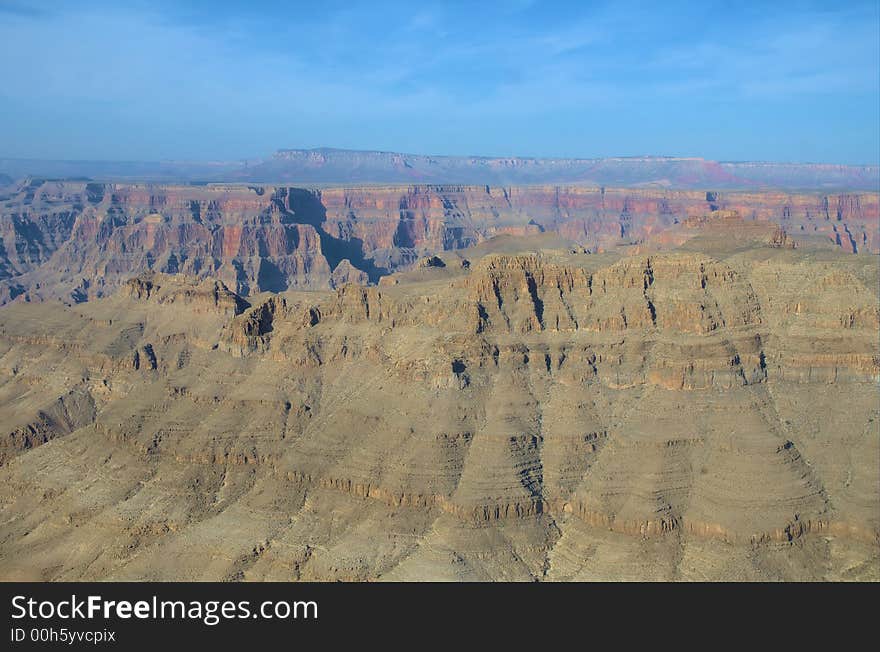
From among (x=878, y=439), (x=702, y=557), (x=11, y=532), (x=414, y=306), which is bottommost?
(x=11, y=532)

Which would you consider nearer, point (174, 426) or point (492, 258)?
point (174, 426)

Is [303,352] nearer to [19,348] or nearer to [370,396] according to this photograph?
[370,396]

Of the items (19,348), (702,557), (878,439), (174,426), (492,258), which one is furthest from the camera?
(19,348)

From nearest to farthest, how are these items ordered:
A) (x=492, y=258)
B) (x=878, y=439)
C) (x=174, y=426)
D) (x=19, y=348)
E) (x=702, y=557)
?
1. (x=702, y=557)
2. (x=878, y=439)
3. (x=174, y=426)
4. (x=492, y=258)
5. (x=19, y=348)

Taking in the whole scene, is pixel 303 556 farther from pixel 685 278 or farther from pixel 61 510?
pixel 685 278

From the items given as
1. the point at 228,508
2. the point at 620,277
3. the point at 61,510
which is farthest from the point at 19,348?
the point at 620,277

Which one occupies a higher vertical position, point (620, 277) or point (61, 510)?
point (620, 277)
